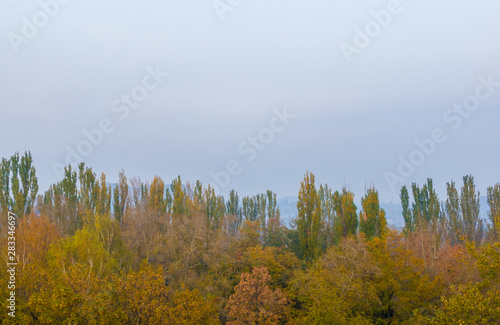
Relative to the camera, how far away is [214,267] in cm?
2645

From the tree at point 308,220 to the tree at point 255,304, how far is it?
9.09 m

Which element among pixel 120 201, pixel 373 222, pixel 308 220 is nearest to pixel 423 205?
pixel 373 222

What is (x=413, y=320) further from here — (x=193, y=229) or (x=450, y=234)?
(x=450, y=234)

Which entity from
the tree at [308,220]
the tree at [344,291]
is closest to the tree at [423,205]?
the tree at [308,220]

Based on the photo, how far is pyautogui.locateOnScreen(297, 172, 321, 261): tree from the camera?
30.5 metres

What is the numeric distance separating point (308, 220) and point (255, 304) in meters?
12.0

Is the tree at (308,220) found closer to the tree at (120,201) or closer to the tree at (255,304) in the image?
the tree at (255,304)

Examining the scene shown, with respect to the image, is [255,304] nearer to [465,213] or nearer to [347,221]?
[347,221]

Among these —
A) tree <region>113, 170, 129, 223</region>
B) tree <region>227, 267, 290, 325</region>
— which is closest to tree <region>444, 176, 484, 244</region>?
tree <region>227, 267, 290, 325</region>

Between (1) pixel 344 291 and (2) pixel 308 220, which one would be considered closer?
(1) pixel 344 291

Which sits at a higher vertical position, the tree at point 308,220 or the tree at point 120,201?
the tree at point 120,201

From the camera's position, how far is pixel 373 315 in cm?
2094

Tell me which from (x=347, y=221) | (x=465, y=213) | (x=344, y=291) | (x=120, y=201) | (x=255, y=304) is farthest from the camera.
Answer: (x=465, y=213)

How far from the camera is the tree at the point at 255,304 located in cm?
2006
